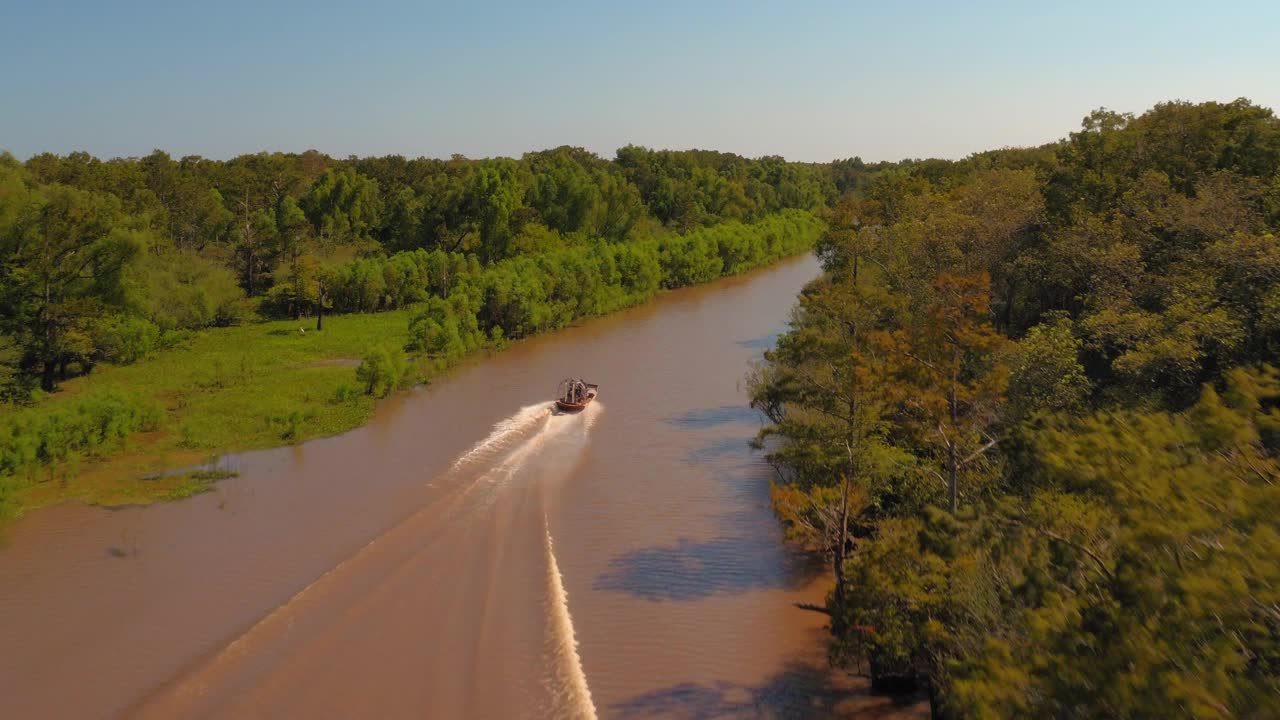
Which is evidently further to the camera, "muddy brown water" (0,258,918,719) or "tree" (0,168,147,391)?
"tree" (0,168,147,391)

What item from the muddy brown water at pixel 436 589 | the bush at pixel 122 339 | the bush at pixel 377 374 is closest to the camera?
the muddy brown water at pixel 436 589

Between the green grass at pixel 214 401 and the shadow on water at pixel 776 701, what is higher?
the green grass at pixel 214 401

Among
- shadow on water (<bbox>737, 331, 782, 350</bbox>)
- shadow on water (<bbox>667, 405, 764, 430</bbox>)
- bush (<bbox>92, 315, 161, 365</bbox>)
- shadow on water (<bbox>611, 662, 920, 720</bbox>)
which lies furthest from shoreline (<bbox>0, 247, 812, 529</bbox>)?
shadow on water (<bbox>611, 662, 920, 720</bbox>)

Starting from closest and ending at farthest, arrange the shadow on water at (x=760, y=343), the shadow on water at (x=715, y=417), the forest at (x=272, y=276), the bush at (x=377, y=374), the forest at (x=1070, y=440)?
the forest at (x=1070, y=440) → the forest at (x=272, y=276) → the shadow on water at (x=715, y=417) → the bush at (x=377, y=374) → the shadow on water at (x=760, y=343)

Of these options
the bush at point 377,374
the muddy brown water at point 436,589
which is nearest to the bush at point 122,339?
the bush at point 377,374

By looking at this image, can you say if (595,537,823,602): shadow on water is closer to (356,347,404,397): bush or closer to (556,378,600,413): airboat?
(556,378,600,413): airboat

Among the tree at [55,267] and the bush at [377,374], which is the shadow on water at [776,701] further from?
the tree at [55,267]

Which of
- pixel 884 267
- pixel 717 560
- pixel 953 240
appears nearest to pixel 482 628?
pixel 717 560

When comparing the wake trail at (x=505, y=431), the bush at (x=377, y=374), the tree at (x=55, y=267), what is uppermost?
the tree at (x=55, y=267)
